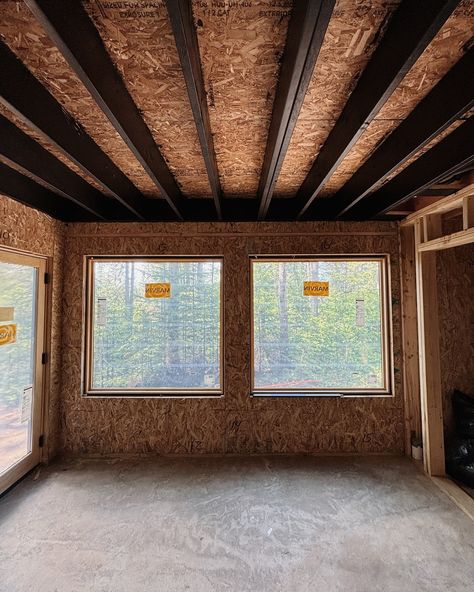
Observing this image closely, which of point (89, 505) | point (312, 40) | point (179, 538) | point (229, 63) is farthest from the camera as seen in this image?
point (89, 505)

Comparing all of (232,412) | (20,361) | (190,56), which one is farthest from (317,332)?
(20,361)

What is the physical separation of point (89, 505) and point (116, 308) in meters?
1.83

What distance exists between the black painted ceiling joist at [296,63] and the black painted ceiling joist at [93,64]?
30.8 inches

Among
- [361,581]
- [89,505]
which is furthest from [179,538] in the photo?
[361,581]

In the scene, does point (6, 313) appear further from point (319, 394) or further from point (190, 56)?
point (319, 394)

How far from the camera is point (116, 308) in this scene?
311 centimetres

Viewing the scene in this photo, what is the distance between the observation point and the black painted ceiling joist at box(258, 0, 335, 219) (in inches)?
34.8

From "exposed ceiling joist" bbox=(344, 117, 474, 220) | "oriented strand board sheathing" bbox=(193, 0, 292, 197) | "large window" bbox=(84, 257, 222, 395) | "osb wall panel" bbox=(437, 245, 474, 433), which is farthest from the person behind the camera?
"large window" bbox=(84, 257, 222, 395)

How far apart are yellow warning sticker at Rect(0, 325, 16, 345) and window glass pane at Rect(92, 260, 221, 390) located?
2.43 ft

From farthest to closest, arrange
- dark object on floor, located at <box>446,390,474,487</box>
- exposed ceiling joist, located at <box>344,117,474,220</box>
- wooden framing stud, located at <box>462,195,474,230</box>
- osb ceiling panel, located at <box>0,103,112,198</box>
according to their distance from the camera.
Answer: dark object on floor, located at <box>446,390,474,487</box> → wooden framing stud, located at <box>462,195,474,230</box> → exposed ceiling joist, located at <box>344,117,474,220</box> → osb ceiling panel, located at <box>0,103,112,198</box>

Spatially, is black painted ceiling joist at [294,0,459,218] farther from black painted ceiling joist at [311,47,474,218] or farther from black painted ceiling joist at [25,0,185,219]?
black painted ceiling joist at [25,0,185,219]

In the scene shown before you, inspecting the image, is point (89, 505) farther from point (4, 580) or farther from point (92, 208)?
point (92, 208)

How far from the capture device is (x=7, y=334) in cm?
246

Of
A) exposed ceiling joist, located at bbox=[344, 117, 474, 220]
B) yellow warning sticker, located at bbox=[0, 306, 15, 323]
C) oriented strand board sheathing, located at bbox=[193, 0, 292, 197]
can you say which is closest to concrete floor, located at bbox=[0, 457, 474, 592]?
yellow warning sticker, located at bbox=[0, 306, 15, 323]
